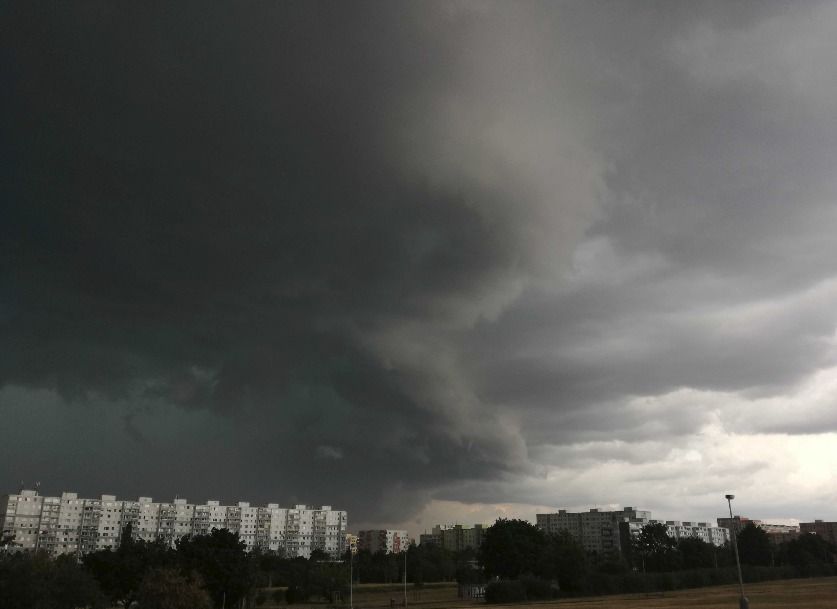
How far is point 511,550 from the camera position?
148 meters

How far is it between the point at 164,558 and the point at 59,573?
2412 centimetres

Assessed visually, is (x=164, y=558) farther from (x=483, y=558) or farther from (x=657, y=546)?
(x=657, y=546)

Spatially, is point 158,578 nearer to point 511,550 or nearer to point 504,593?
point 504,593

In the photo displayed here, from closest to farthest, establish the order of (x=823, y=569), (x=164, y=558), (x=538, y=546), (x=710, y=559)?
(x=164, y=558) → (x=538, y=546) → (x=823, y=569) → (x=710, y=559)

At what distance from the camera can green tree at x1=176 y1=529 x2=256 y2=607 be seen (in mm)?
86500

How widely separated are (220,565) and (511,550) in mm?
79053

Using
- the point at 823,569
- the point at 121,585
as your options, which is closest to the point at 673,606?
the point at 121,585

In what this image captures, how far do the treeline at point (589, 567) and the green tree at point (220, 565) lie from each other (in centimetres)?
4751

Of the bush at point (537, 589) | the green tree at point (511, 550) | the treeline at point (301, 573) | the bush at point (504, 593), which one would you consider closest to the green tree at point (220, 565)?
the treeline at point (301, 573)

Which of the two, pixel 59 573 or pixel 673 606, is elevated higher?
pixel 59 573

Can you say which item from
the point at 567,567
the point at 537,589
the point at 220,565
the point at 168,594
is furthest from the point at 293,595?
the point at 168,594

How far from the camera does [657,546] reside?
197125 millimetres

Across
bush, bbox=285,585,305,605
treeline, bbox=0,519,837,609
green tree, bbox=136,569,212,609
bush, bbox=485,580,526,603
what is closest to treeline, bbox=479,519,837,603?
bush, bbox=485,580,526,603

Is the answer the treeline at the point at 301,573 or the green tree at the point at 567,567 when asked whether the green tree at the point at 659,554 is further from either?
the green tree at the point at 567,567
